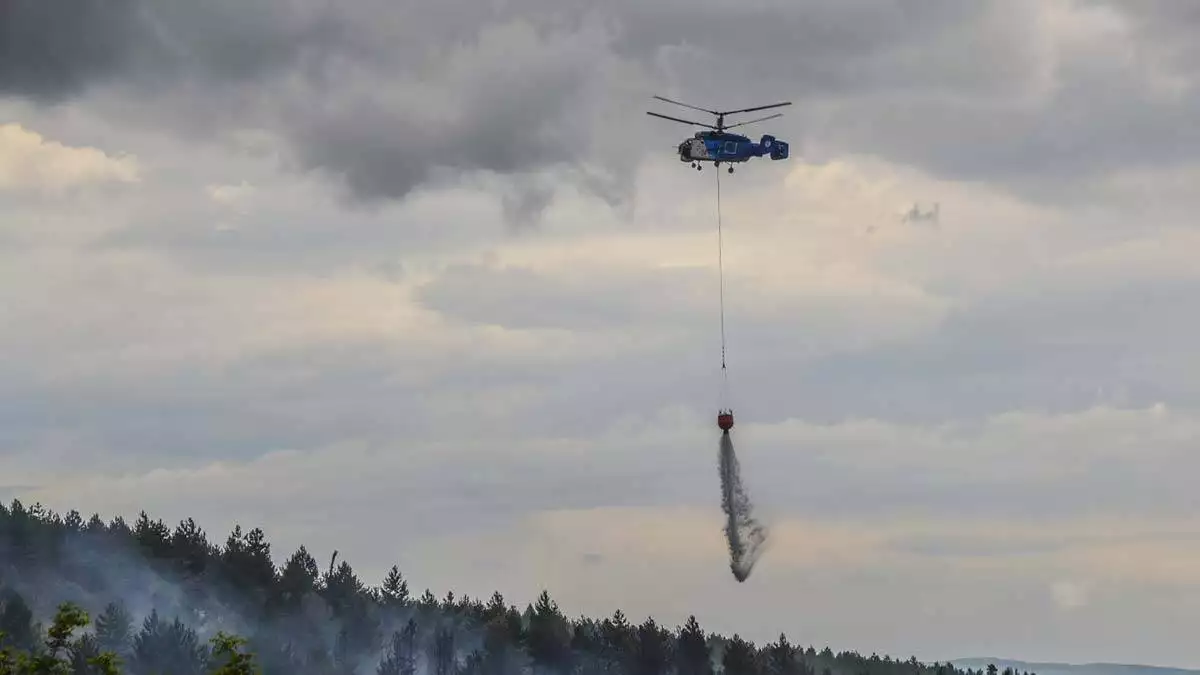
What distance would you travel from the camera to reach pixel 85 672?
171250mm

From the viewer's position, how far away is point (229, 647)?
93000mm

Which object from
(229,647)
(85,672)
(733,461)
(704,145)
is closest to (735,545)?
(733,461)

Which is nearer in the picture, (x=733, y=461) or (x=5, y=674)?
(x=5, y=674)

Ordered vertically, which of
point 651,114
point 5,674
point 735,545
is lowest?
point 5,674

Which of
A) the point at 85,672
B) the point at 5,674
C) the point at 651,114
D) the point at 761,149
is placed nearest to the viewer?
the point at 5,674

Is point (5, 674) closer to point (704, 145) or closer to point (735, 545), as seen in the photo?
point (735, 545)

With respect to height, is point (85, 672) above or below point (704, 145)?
below

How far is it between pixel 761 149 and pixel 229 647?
7120 centimetres

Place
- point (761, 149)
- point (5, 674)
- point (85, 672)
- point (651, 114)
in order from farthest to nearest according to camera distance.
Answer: point (85, 672), point (761, 149), point (651, 114), point (5, 674)

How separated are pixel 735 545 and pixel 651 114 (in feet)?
114

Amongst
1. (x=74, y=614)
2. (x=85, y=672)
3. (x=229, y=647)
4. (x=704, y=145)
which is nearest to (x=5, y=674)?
(x=74, y=614)

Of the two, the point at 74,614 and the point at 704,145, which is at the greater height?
the point at 704,145

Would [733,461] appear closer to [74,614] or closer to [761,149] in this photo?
[761,149]

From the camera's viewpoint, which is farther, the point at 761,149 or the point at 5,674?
the point at 761,149
